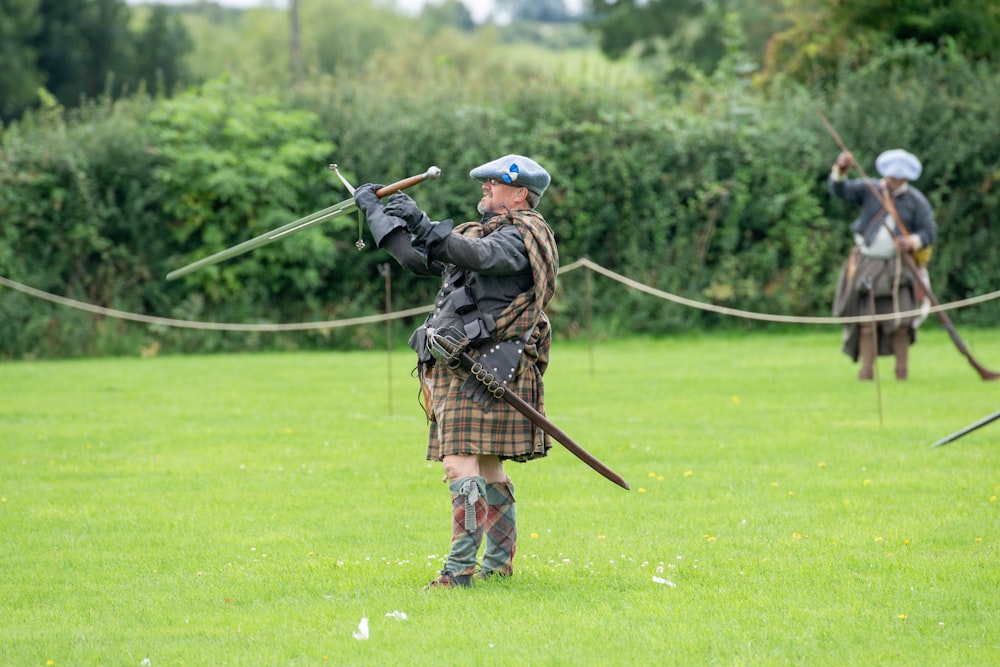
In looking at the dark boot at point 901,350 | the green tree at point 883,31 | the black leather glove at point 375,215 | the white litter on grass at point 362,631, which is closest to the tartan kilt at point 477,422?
the black leather glove at point 375,215

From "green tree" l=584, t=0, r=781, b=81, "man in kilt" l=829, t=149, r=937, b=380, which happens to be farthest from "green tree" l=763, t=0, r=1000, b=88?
"green tree" l=584, t=0, r=781, b=81

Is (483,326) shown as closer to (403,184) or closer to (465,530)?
(403,184)

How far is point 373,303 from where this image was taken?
792 inches

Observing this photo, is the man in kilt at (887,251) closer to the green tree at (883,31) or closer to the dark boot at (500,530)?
the dark boot at (500,530)

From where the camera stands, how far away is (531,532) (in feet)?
24.6

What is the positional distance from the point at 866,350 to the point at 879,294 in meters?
0.61

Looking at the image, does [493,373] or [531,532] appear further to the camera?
[531,532]

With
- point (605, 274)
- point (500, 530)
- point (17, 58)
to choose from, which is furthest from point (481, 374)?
point (17, 58)

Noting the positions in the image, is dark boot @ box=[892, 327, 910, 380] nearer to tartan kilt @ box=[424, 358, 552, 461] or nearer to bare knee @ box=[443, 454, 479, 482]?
tartan kilt @ box=[424, 358, 552, 461]

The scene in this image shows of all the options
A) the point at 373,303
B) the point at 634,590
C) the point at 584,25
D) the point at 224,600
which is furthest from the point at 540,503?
the point at 584,25

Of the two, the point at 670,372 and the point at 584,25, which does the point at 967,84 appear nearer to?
the point at 670,372

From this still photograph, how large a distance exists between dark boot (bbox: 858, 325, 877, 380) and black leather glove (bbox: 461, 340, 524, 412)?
8.72 metres

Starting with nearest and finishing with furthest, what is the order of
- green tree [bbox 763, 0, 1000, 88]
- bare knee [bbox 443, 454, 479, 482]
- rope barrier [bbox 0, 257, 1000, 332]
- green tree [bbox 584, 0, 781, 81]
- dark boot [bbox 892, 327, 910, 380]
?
A: bare knee [bbox 443, 454, 479, 482]
rope barrier [bbox 0, 257, 1000, 332]
dark boot [bbox 892, 327, 910, 380]
green tree [bbox 763, 0, 1000, 88]
green tree [bbox 584, 0, 781, 81]

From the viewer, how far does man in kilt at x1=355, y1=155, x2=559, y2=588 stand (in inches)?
233
